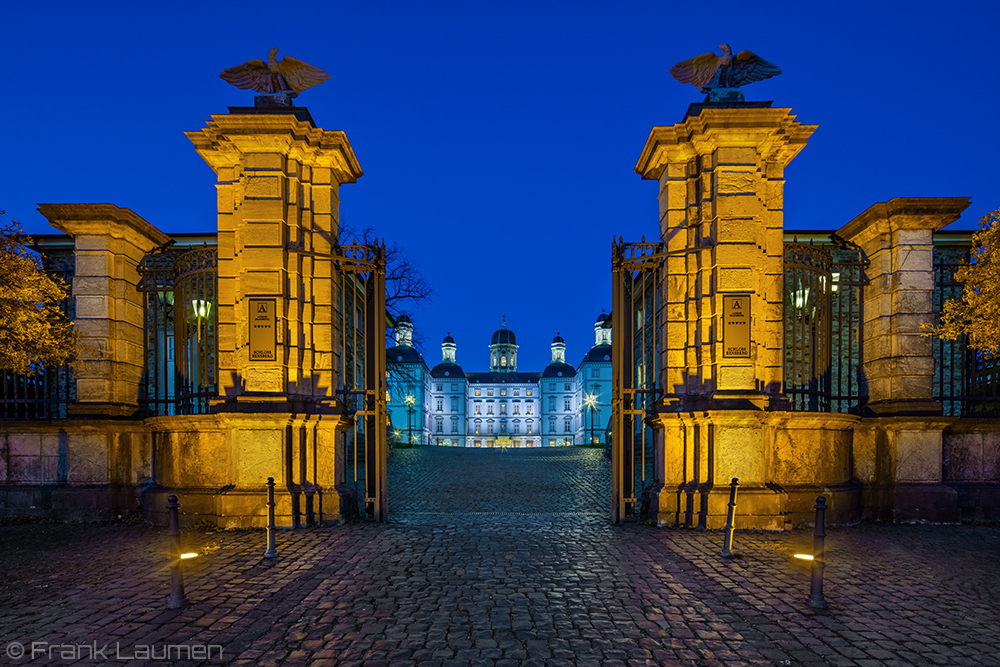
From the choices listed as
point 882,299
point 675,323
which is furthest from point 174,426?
point 882,299

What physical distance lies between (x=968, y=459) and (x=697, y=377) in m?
5.29

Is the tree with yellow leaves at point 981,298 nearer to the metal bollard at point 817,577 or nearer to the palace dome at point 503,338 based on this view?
the metal bollard at point 817,577

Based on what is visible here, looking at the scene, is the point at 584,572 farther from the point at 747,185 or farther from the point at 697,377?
the point at 747,185

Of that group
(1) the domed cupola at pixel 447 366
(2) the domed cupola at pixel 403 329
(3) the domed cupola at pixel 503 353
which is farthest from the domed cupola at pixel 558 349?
(2) the domed cupola at pixel 403 329

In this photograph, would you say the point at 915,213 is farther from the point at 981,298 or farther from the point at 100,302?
the point at 100,302

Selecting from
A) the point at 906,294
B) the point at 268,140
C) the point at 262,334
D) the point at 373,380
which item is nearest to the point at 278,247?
the point at 262,334

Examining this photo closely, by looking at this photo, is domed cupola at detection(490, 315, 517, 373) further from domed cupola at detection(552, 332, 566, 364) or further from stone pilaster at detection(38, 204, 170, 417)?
stone pilaster at detection(38, 204, 170, 417)

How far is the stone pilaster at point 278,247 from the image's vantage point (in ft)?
31.7

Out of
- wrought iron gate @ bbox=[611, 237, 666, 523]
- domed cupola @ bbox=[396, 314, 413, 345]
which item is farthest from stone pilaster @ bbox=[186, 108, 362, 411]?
domed cupola @ bbox=[396, 314, 413, 345]

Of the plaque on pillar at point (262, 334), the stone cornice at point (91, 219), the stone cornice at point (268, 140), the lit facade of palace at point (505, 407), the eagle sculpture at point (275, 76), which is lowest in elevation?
the lit facade of palace at point (505, 407)

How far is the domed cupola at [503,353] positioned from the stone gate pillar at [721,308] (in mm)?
108010

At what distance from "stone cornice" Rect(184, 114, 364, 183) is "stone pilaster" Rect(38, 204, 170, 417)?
2.26 metres

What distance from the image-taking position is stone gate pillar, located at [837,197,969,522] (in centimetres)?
1032

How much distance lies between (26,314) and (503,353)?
110 m
